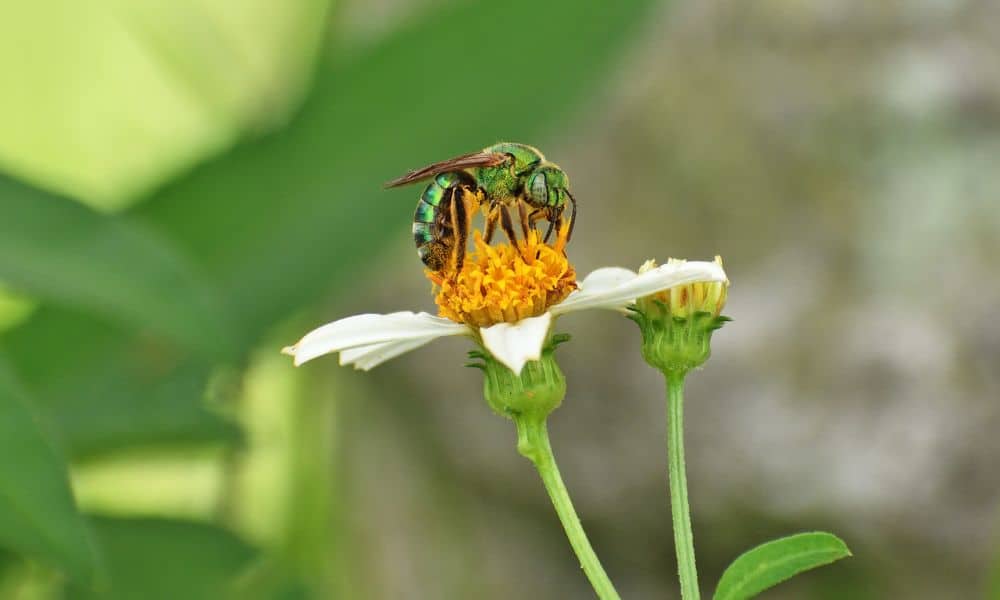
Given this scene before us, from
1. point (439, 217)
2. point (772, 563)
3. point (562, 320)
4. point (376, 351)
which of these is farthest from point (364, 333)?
point (562, 320)

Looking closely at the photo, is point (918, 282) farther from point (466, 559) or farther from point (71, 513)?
point (71, 513)

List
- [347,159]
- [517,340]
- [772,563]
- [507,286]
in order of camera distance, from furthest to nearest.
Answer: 1. [347,159]
2. [507,286]
3. [517,340]
4. [772,563]

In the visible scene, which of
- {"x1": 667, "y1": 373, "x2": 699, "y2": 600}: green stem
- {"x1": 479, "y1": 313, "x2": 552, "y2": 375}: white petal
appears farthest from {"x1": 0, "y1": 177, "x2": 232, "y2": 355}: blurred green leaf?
{"x1": 667, "y1": 373, "x2": 699, "y2": 600}: green stem

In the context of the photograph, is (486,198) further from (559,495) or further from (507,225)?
(559,495)

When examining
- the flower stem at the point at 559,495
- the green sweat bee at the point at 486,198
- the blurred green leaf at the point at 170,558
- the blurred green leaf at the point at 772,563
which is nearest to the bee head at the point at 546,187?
the green sweat bee at the point at 486,198

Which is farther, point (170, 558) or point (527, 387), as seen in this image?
point (170, 558)

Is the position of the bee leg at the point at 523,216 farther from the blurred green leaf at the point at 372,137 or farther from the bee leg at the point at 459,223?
the blurred green leaf at the point at 372,137
